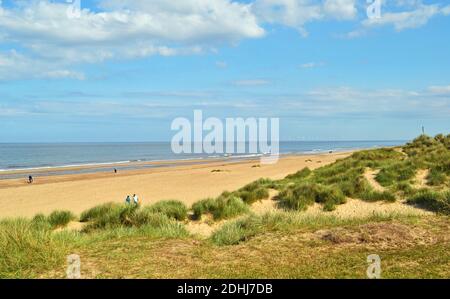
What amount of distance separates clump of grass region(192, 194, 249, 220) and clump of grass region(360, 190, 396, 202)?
15.1ft

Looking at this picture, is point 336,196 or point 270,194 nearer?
point 336,196

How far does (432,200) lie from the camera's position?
43.9 ft

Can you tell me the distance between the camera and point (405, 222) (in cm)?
888

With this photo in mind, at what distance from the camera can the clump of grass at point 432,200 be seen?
12.0 metres

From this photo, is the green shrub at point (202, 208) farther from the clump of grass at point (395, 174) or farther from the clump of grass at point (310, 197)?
the clump of grass at point (395, 174)

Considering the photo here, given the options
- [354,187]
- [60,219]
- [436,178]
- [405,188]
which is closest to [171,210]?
[60,219]

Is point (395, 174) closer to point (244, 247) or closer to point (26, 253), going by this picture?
point (244, 247)

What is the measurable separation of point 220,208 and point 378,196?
5.95 m

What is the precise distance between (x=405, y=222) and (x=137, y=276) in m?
5.81

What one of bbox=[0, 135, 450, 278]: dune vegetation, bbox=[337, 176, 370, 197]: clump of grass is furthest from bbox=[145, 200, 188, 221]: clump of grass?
bbox=[337, 176, 370, 197]: clump of grass

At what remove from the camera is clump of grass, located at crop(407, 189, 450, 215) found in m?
12.0

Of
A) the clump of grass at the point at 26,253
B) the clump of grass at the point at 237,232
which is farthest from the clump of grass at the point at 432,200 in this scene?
the clump of grass at the point at 26,253
